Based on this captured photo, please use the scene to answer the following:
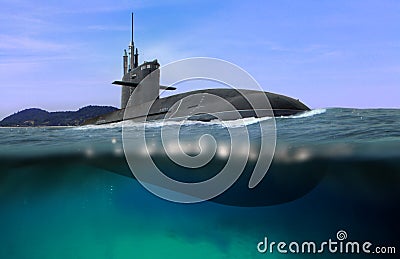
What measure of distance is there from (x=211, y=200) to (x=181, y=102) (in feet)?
18.8

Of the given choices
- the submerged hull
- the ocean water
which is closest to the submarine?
the submerged hull

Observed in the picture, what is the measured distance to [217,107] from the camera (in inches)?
476

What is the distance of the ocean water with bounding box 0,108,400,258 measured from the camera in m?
8.18

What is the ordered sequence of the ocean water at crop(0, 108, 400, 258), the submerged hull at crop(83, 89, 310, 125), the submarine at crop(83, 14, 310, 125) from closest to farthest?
the ocean water at crop(0, 108, 400, 258), the submerged hull at crop(83, 89, 310, 125), the submarine at crop(83, 14, 310, 125)

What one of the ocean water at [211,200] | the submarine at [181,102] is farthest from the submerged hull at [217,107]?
the ocean water at [211,200]

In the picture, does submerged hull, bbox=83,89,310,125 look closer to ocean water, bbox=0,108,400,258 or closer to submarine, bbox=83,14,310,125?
submarine, bbox=83,14,310,125

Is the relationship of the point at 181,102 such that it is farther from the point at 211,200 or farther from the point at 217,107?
the point at 211,200

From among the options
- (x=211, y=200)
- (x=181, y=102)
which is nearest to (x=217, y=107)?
(x=181, y=102)

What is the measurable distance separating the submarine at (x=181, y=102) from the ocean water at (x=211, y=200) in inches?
63.9

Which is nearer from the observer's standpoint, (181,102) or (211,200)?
(211,200)

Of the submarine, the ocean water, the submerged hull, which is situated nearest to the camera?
the ocean water

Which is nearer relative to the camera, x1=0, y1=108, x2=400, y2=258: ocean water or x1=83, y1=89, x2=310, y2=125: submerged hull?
x1=0, y1=108, x2=400, y2=258: ocean water

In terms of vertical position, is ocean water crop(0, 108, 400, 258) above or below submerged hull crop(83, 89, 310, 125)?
below

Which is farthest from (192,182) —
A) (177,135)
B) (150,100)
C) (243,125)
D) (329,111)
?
(150,100)
